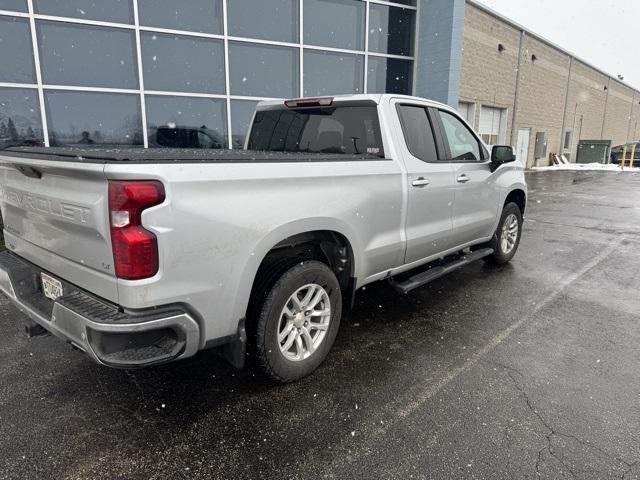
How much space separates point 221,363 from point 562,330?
2.92m

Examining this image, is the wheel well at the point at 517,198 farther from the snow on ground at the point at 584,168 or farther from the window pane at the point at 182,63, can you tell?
the snow on ground at the point at 584,168

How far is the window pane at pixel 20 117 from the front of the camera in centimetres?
816

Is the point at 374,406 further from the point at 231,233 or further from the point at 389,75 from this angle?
the point at 389,75

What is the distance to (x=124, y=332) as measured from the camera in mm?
2072

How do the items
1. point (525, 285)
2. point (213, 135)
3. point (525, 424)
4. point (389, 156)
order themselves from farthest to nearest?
point (213, 135) < point (525, 285) < point (389, 156) < point (525, 424)

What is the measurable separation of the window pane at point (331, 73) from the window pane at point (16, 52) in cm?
598

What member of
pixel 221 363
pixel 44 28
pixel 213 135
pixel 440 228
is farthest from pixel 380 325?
pixel 44 28

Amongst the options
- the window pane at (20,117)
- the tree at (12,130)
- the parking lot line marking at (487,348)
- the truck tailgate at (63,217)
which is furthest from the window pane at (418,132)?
the tree at (12,130)

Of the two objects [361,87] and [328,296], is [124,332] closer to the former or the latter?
[328,296]

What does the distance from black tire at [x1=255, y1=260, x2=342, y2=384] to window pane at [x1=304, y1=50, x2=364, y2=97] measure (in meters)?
9.19

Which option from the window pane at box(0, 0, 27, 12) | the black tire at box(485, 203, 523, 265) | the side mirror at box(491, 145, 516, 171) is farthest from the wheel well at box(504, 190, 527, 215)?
the window pane at box(0, 0, 27, 12)

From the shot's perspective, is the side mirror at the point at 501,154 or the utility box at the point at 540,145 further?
the utility box at the point at 540,145

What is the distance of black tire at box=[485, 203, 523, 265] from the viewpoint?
5488 millimetres

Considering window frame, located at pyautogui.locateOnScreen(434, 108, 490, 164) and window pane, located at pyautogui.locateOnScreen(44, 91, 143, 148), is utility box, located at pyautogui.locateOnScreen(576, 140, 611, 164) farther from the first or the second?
window pane, located at pyautogui.locateOnScreen(44, 91, 143, 148)
